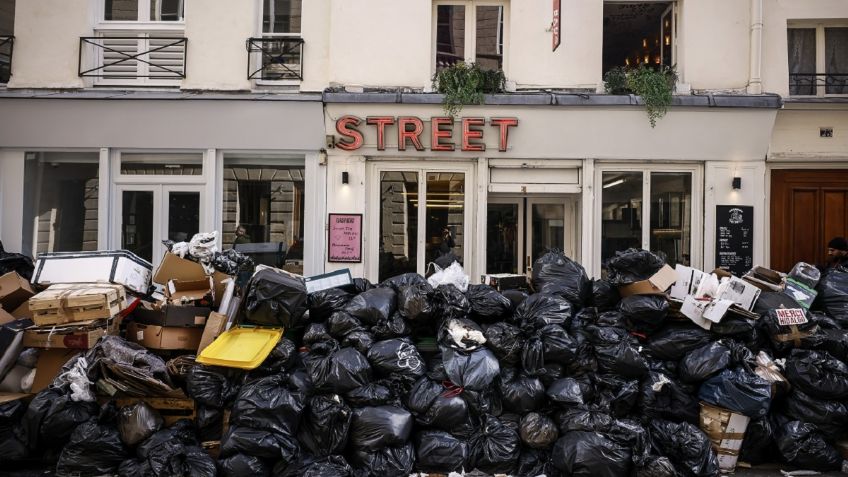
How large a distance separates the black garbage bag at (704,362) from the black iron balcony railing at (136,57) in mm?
8056

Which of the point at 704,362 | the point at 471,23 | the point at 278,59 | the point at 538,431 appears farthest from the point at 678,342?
the point at 278,59

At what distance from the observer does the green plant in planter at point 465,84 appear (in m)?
8.23

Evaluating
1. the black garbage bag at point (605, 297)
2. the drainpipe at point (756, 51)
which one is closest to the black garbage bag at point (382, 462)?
the black garbage bag at point (605, 297)

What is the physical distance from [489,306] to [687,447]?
195 centimetres

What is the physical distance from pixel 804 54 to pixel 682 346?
6.60 m

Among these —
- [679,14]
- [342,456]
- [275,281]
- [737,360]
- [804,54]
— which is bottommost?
[342,456]

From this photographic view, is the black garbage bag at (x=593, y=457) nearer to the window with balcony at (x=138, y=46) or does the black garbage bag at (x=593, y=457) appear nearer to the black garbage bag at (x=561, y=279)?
the black garbage bag at (x=561, y=279)

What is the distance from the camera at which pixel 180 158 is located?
891 cm

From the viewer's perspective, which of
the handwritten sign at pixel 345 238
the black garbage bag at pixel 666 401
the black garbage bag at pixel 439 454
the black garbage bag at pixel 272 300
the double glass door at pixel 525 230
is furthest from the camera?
the double glass door at pixel 525 230

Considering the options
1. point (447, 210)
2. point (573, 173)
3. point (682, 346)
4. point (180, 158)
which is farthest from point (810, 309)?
point (180, 158)

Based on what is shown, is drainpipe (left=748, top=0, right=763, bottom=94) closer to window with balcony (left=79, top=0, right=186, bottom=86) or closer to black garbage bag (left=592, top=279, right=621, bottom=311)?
black garbage bag (left=592, top=279, right=621, bottom=311)

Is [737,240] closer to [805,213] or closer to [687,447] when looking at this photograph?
[805,213]

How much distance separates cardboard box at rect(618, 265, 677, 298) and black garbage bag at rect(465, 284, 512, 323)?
3.85ft

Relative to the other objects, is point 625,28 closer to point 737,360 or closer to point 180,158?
point 737,360
